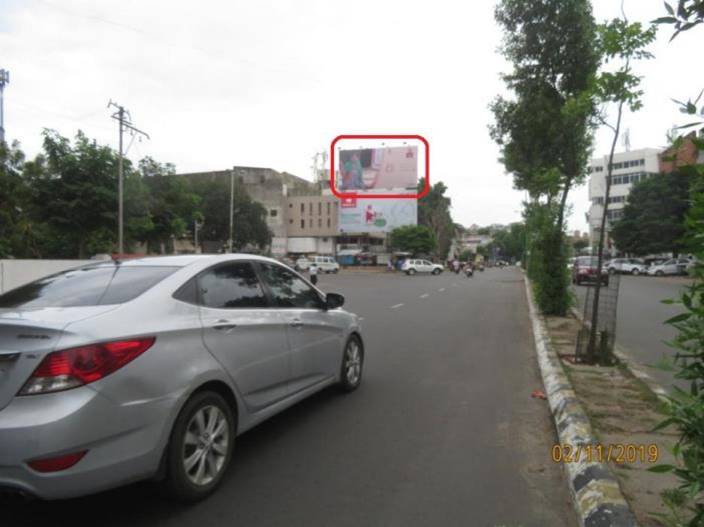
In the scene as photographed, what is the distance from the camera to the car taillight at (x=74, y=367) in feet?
8.15

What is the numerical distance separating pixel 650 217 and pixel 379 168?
Result: 84.8 feet

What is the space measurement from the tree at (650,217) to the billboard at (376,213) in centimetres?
2207

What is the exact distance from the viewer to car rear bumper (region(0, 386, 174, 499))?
239 cm

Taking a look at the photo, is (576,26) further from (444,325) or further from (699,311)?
(699,311)

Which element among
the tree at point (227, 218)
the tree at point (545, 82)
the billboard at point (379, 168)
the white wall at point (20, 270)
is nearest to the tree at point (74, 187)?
the white wall at point (20, 270)

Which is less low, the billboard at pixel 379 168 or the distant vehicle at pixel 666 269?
the billboard at pixel 379 168

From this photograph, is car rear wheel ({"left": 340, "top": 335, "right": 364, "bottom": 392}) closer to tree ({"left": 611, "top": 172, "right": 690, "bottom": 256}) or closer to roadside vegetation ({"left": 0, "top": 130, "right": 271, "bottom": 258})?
roadside vegetation ({"left": 0, "top": 130, "right": 271, "bottom": 258})

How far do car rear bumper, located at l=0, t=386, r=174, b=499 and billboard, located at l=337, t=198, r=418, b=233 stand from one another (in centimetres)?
5634

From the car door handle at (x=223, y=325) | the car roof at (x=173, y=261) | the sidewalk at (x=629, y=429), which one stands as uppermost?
the car roof at (x=173, y=261)

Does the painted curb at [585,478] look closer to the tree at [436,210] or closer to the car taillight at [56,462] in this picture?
the car taillight at [56,462]

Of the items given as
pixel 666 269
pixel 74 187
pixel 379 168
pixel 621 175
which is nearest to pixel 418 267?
pixel 379 168

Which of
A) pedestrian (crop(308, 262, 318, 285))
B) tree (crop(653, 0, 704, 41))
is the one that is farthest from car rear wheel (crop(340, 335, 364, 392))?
pedestrian (crop(308, 262, 318, 285))

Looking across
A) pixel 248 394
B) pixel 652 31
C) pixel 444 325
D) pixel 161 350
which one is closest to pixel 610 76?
pixel 652 31

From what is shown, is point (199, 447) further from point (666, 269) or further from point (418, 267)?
point (418, 267)
